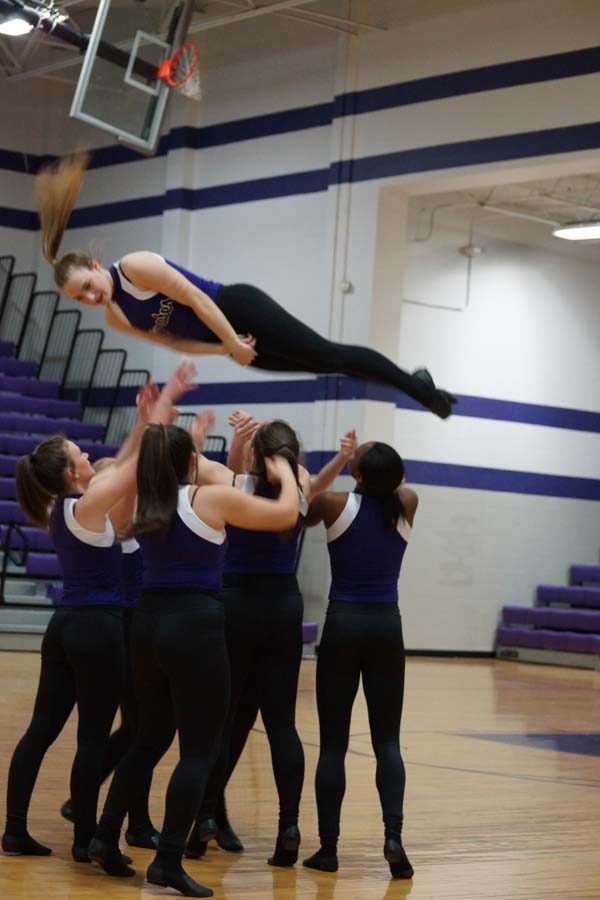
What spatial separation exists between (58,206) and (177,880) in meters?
2.50

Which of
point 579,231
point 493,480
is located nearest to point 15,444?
point 493,480

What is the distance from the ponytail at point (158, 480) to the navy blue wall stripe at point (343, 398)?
10.3m

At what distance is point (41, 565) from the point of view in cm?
1493

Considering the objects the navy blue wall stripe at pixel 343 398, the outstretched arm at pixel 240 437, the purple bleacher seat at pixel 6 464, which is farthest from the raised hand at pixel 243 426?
the purple bleacher seat at pixel 6 464

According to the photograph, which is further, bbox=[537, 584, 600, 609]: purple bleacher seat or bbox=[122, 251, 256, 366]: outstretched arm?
bbox=[537, 584, 600, 609]: purple bleacher seat

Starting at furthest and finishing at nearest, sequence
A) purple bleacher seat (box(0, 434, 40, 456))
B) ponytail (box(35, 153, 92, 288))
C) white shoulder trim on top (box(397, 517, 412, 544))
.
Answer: purple bleacher seat (box(0, 434, 40, 456)), white shoulder trim on top (box(397, 517, 412, 544)), ponytail (box(35, 153, 92, 288))

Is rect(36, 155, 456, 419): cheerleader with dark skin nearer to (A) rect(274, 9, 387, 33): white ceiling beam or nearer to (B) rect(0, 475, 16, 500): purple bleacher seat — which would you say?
(B) rect(0, 475, 16, 500): purple bleacher seat

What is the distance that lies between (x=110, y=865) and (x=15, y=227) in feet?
52.3

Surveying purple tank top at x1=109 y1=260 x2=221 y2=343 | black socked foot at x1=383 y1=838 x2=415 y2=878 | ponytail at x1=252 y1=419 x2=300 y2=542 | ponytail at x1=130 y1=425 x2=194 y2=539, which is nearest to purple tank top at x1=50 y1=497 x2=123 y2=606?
ponytail at x1=130 y1=425 x2=194 y2=539

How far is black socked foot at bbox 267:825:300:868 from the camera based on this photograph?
18.4 feet

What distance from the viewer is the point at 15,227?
20.0m

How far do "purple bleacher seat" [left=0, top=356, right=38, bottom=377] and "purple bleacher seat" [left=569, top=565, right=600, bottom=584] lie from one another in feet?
25.4

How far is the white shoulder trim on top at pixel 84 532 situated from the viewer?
533 cm

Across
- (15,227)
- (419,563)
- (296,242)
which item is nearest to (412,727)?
(419,563)
